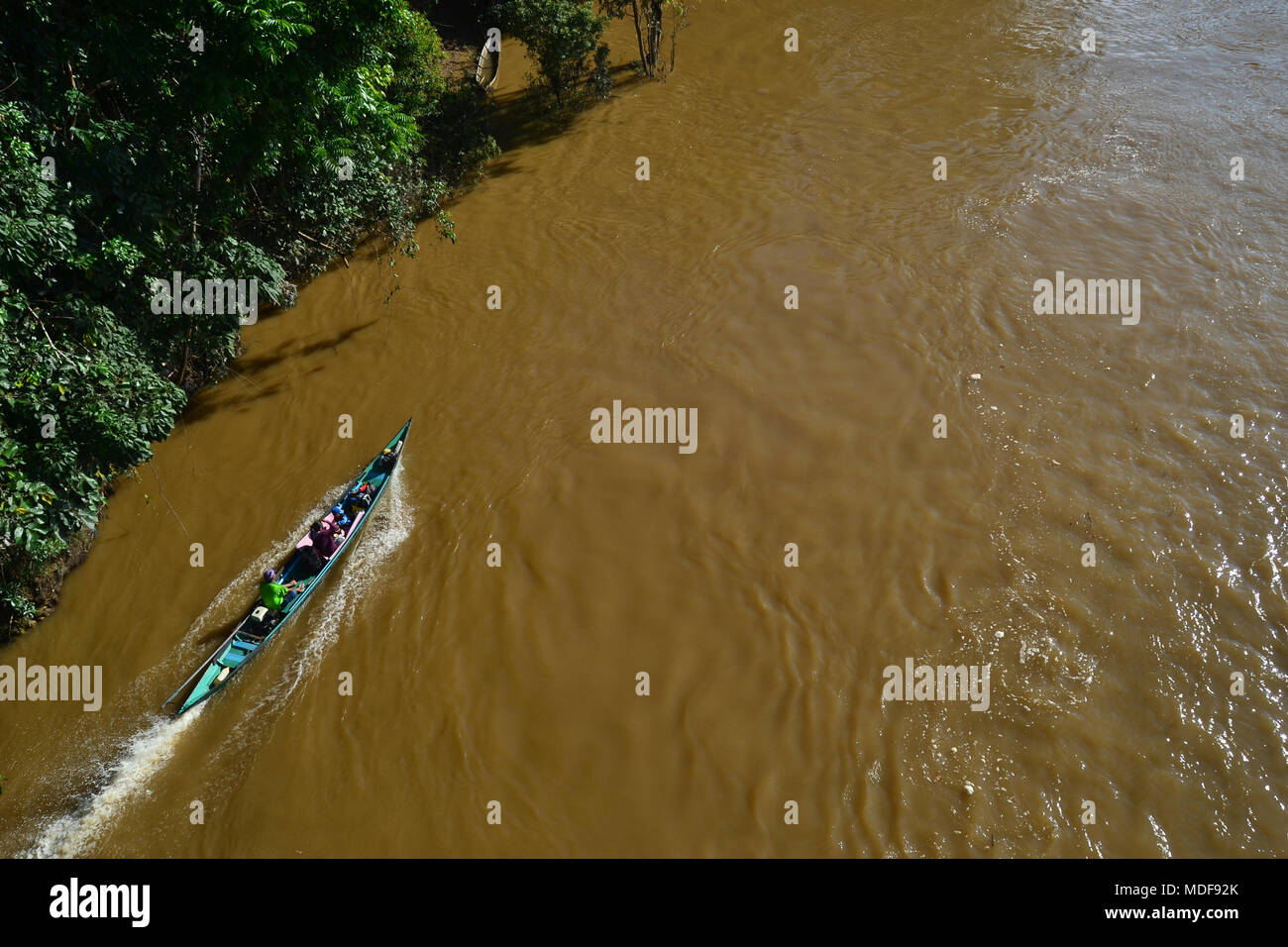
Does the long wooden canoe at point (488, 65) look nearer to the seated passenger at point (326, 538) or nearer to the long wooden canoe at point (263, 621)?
the long wooden canoe at point (263, 621)

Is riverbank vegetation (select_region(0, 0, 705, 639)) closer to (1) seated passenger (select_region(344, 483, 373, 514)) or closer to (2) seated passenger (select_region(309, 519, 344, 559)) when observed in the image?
(2) seated passenger (select_region(309, 519, 344, 559))

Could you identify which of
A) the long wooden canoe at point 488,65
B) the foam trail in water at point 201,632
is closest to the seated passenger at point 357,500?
the foam trail in water at point 201,632

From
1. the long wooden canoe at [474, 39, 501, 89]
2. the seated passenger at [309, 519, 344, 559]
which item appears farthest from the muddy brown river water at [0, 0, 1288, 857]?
the long wooden canoe at [474, 39, 501, 89]

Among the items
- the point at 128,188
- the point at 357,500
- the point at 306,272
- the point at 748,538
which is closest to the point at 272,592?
the point at 357,500

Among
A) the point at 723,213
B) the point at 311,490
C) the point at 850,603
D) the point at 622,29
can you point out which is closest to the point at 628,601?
the point at 850,603

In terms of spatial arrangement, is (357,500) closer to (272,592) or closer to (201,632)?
(272,592)
